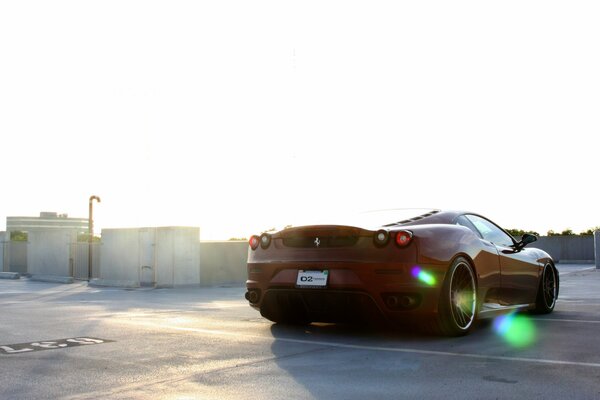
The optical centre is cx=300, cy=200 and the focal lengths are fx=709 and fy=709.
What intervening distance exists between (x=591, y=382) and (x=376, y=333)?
2650 millimetres

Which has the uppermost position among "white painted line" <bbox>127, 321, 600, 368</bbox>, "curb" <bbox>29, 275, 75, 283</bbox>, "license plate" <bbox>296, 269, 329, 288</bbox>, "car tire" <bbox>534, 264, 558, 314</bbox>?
"license plate" <bbox>296, 269, 329, 288</bbox>

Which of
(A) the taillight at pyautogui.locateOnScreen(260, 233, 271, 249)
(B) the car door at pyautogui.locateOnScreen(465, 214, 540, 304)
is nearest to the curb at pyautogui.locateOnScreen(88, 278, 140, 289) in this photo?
(A) the taillight at pyautogui.locateOnScreen(260, 233, 271, 249)

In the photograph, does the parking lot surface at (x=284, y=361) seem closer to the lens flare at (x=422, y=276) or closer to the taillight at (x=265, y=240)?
the lens flare at (x=422, y=276)

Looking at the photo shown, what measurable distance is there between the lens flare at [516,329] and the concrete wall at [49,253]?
18446 millimetres

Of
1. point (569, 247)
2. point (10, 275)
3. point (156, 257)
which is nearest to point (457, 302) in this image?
point (156, 257)

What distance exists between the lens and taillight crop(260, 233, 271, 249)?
7.07m

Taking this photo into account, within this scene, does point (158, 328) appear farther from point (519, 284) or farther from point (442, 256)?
point (519, 284)

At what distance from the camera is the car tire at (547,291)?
28.7 ft

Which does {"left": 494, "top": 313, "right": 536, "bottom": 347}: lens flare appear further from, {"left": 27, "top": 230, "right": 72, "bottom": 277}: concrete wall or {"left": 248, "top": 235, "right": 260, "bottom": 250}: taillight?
{"left": 27, "top": 230, "right": 72, "bottom": 277}: concrete wall

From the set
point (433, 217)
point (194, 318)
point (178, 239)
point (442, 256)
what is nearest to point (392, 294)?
point (442, 256)

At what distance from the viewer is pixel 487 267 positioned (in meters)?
7.11

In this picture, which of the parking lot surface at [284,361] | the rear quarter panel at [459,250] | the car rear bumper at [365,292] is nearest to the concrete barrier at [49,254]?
the parking lot surface at [284,361]

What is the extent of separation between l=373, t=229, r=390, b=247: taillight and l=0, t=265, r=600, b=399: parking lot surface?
869 millimetres

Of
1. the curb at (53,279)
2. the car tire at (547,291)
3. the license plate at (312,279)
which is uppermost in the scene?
the license plate at (312,279)
